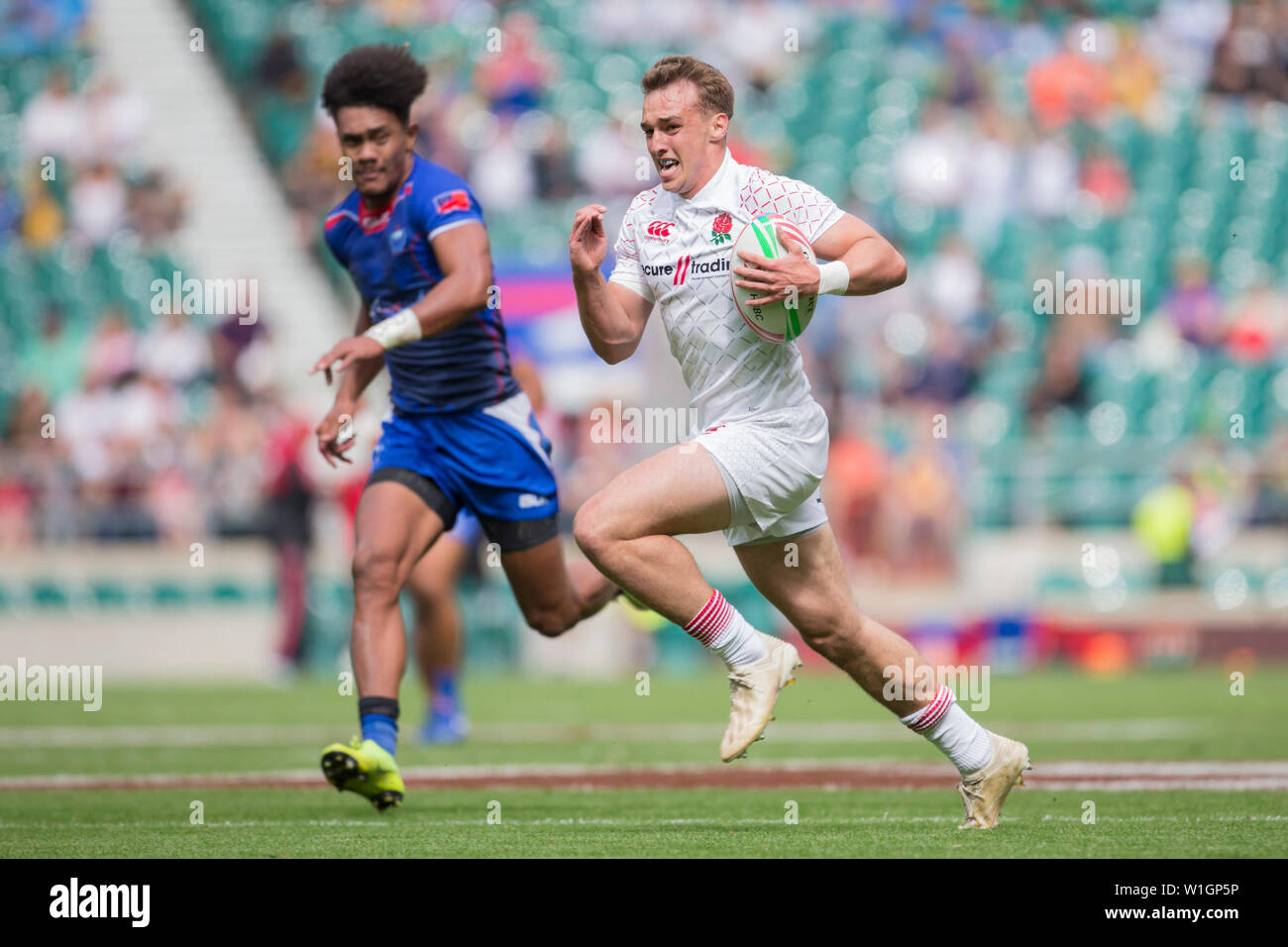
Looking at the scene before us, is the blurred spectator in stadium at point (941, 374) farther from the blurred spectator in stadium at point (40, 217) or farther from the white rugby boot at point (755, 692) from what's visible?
the white rugby boot at point (755, 692)

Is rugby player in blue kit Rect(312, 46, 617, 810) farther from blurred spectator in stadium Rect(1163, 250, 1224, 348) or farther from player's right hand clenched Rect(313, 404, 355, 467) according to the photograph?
blurred spectator in stadium Rect(1163, 250, 1224, 348)

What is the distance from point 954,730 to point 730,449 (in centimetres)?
139

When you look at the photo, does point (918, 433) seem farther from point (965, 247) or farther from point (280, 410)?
point (280, 410)

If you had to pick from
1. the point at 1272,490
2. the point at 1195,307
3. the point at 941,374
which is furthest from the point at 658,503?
the point at 1195,307

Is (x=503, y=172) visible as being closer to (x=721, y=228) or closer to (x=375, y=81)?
(x=375, y=81)

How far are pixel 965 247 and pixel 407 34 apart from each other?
829 centimetres

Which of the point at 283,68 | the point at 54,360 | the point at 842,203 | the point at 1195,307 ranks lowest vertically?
the point at 54,360

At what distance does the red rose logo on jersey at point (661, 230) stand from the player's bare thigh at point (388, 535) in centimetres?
183

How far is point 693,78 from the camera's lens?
264 inches

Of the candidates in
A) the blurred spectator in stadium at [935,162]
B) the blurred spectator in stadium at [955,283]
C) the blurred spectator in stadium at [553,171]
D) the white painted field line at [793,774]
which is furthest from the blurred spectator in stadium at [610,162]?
the white painted field line at [793,774]

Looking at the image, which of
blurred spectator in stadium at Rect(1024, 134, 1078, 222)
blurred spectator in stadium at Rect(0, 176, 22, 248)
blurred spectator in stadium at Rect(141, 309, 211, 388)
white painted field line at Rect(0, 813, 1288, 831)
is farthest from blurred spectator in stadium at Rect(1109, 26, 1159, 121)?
white painted field line at Rect(0, 813, 1288, 831)

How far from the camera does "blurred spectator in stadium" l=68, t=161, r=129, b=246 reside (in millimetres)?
23109

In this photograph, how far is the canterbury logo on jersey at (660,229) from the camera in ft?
22.4

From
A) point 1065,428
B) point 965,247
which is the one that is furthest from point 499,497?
point 965,247
